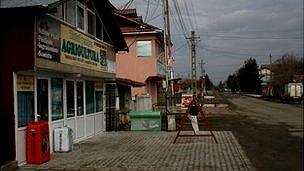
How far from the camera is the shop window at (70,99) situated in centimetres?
1619

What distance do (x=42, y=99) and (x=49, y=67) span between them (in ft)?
4.06

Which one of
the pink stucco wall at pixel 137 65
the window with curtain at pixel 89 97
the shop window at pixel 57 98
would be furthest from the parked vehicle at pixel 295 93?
the shop window at pixel 57 98

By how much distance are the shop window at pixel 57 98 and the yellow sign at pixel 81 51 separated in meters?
0.77

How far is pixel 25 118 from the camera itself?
12.5 meters

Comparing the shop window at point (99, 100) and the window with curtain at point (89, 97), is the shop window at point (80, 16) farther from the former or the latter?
the shop window at point (99, 100)

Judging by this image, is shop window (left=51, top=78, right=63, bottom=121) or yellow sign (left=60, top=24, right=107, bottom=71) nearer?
yellow sign (left=60, top=24, right=107, bottom=71)

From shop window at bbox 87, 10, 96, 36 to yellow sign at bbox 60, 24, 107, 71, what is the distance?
0.60 m

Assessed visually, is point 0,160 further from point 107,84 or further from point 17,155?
point 107,84

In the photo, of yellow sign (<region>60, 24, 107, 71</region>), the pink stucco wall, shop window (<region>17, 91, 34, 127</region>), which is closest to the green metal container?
yellow sign (<region>60, 24, 107, 71</region>)

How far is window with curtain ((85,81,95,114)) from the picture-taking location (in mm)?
18766

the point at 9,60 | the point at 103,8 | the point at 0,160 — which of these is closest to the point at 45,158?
the point at 0,160

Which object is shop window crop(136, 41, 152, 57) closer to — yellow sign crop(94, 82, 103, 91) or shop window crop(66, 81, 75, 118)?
yellow sign crop(94, 82, 103, 91)

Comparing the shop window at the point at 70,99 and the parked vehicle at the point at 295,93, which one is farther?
the parked vehicle at the point at 295,93

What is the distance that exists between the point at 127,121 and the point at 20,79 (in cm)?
1344
